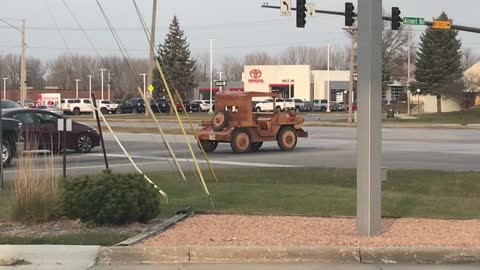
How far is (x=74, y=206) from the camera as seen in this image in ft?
27.7

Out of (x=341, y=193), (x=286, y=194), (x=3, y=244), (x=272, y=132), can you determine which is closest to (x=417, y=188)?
(x=341, y=193)

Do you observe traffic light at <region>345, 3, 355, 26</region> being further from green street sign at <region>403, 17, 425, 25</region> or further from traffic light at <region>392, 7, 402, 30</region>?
green street sign at <region>403, 17, 425, 25</region>

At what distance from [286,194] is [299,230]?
325 centimetres

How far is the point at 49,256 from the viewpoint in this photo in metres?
6.89

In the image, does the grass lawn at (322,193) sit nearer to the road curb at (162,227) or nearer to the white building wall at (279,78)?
the road curb at (162,227)

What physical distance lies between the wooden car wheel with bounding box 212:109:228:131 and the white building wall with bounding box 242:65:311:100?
72.7m

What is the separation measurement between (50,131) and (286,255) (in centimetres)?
1487

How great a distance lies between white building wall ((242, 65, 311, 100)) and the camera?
97125 millimetres

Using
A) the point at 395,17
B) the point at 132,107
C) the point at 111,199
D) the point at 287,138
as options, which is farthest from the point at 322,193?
the point at 132,107

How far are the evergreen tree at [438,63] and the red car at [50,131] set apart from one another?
59300 mm

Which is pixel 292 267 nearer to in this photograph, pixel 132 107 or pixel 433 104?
pixel 132 107

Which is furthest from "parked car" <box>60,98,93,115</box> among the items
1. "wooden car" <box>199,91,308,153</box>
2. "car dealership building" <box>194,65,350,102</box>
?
"wooden car" <box>199,91,308,153</box>

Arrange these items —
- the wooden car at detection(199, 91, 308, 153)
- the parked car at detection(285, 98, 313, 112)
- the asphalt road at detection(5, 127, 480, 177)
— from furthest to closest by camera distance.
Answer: the parked car at detection(285, 98, 313, 112)
the wooden car at detection(199, 91, 308, 153)
the asphalt road at detection(5, 127, 480, 177)

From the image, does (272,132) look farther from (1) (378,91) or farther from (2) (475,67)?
(2) (475,67)
